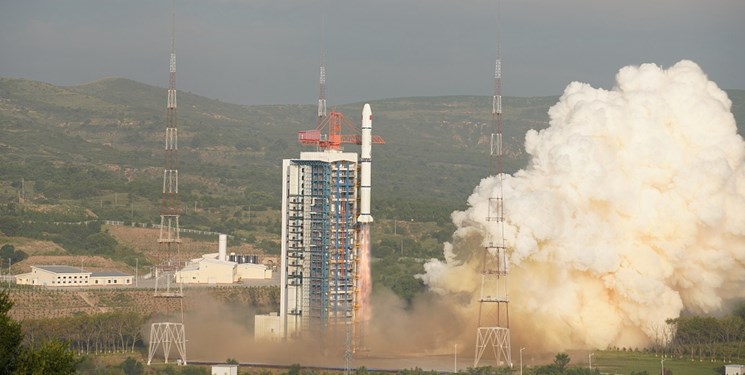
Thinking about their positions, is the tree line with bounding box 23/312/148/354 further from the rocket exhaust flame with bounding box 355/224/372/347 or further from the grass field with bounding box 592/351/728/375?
the grass field with bounding box 592/351/728/375

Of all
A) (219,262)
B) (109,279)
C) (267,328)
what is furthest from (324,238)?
(109,279)

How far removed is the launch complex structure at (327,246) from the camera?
94.6 metres

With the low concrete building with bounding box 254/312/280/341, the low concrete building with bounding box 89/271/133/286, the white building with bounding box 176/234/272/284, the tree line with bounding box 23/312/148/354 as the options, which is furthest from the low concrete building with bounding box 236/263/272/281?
the low concrete building with bounding box 254/312/280/341

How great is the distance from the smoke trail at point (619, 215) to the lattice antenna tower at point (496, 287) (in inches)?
29.9

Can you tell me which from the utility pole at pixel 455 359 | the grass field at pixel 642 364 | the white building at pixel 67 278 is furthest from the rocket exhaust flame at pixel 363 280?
the white building at pixel 67 278

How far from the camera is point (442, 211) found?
A: 180 metres

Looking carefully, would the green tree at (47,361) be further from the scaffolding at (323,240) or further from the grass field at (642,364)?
the scaffolding at (323,240)

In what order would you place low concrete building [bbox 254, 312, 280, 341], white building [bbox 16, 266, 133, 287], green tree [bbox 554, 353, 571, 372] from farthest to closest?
1. white building [bbox 16, 266, 133, 287]
2. low concrete building [bbox 254, 312, 280, 341]
3. green tree [bbox 554, 353, 571, 372]

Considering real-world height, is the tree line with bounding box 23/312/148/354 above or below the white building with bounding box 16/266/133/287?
below

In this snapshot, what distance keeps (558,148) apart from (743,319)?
21.1 m

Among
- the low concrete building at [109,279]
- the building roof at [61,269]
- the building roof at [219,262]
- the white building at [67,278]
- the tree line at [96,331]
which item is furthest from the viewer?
the building roof at [219,262]

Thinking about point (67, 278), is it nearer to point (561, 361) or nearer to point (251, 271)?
point (251, 271)

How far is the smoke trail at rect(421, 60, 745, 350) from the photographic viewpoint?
94.4 metres

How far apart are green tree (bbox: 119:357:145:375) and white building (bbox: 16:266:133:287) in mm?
33101
